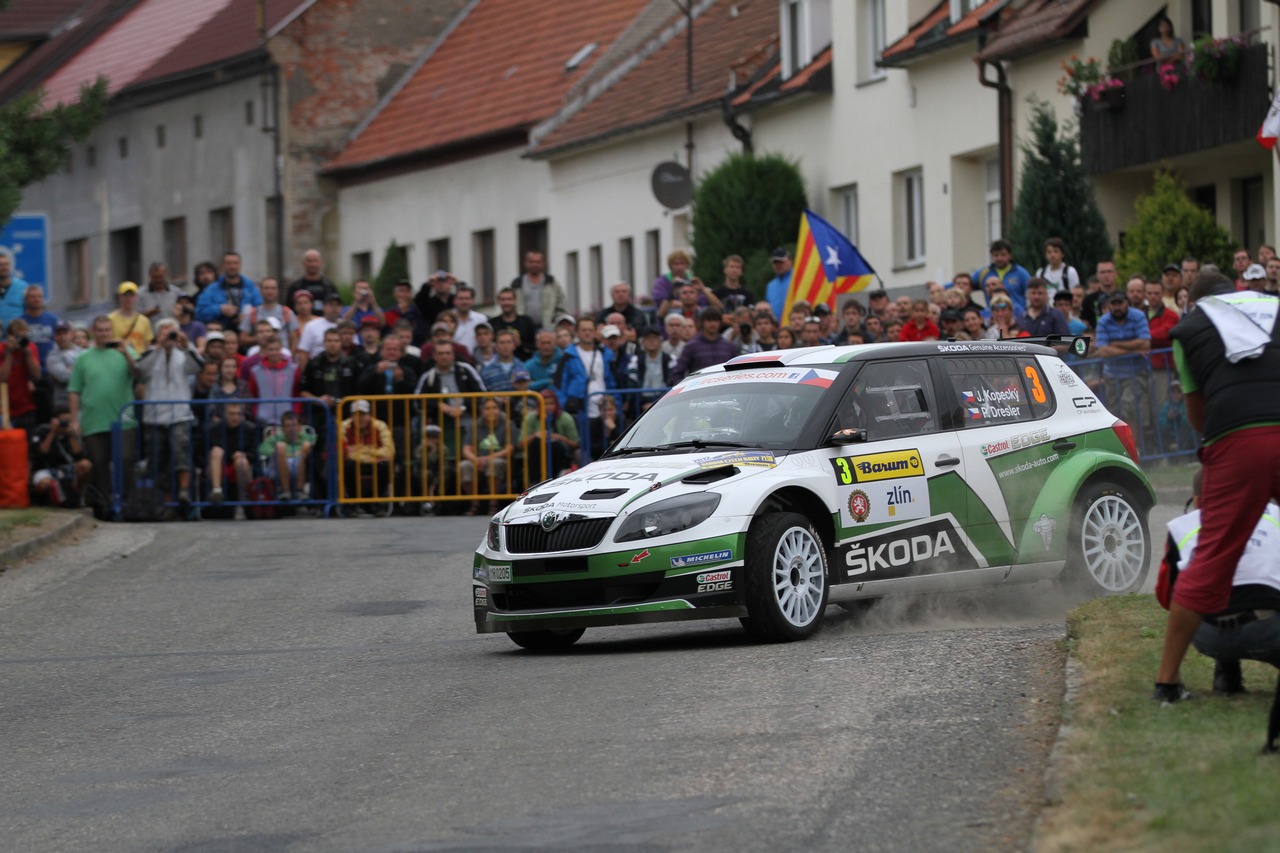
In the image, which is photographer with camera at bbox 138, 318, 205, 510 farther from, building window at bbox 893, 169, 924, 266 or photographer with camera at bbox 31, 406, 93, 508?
building window at bbox 893, 169, 924, 266

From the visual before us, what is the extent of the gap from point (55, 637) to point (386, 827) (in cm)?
735

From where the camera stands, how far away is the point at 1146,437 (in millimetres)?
24359

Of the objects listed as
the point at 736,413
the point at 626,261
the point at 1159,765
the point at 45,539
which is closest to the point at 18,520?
the point at 45,539

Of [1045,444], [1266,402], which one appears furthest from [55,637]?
[1266,402]

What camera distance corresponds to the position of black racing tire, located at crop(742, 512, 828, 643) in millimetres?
12766

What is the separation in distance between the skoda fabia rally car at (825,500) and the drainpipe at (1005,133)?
20677 mm

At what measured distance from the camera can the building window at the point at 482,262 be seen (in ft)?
180

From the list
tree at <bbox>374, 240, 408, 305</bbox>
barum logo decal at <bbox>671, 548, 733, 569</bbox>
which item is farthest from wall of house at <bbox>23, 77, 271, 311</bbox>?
barum logo decal at <bbox>671, 548, 733, 569</bbox>

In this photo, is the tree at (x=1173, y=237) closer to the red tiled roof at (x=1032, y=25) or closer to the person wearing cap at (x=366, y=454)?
the red tiled roof at (x=1032, y=25)

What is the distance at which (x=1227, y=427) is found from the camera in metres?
8.94

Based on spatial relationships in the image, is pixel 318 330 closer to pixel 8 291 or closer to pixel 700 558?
pixel 8 291

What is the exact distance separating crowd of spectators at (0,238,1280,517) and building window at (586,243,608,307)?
80.6 feet

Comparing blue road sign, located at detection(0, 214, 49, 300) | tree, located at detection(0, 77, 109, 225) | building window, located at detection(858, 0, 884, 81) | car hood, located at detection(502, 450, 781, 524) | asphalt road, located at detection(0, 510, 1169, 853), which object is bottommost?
asphalt road, located at detection(0, 510, 1169, 853)

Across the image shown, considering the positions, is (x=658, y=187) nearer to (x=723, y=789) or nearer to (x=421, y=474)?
(x=421, y=474)
